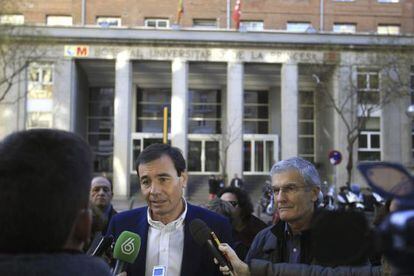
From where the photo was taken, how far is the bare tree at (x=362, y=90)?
29.0m

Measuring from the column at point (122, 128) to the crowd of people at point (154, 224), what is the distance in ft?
89.0

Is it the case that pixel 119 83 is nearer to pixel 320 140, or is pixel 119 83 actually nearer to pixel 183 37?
pixel 183 37

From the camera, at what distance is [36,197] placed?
4.38 ft

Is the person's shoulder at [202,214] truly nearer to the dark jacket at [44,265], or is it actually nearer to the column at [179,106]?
the dark jacket at [44,265]

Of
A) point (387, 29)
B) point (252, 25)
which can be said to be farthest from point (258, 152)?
point (387, 29)

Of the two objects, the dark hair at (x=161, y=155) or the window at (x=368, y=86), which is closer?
the dark hair at (x=161, y=155)

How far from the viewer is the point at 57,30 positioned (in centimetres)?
3172

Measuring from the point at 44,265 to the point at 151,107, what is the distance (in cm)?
3761

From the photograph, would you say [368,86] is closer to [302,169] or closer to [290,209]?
[302,169]

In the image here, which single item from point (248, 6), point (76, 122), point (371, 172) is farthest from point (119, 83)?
point (371, 172)

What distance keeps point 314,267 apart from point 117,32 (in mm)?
31323

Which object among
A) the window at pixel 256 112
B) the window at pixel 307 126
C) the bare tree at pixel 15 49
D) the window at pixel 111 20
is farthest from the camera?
the window at pixel 256 112

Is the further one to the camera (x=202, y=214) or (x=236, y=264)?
(x=202, y=214)

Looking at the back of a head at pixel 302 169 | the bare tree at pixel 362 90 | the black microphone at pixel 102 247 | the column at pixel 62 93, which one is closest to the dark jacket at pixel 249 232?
the back of a head at pixel 302 169
